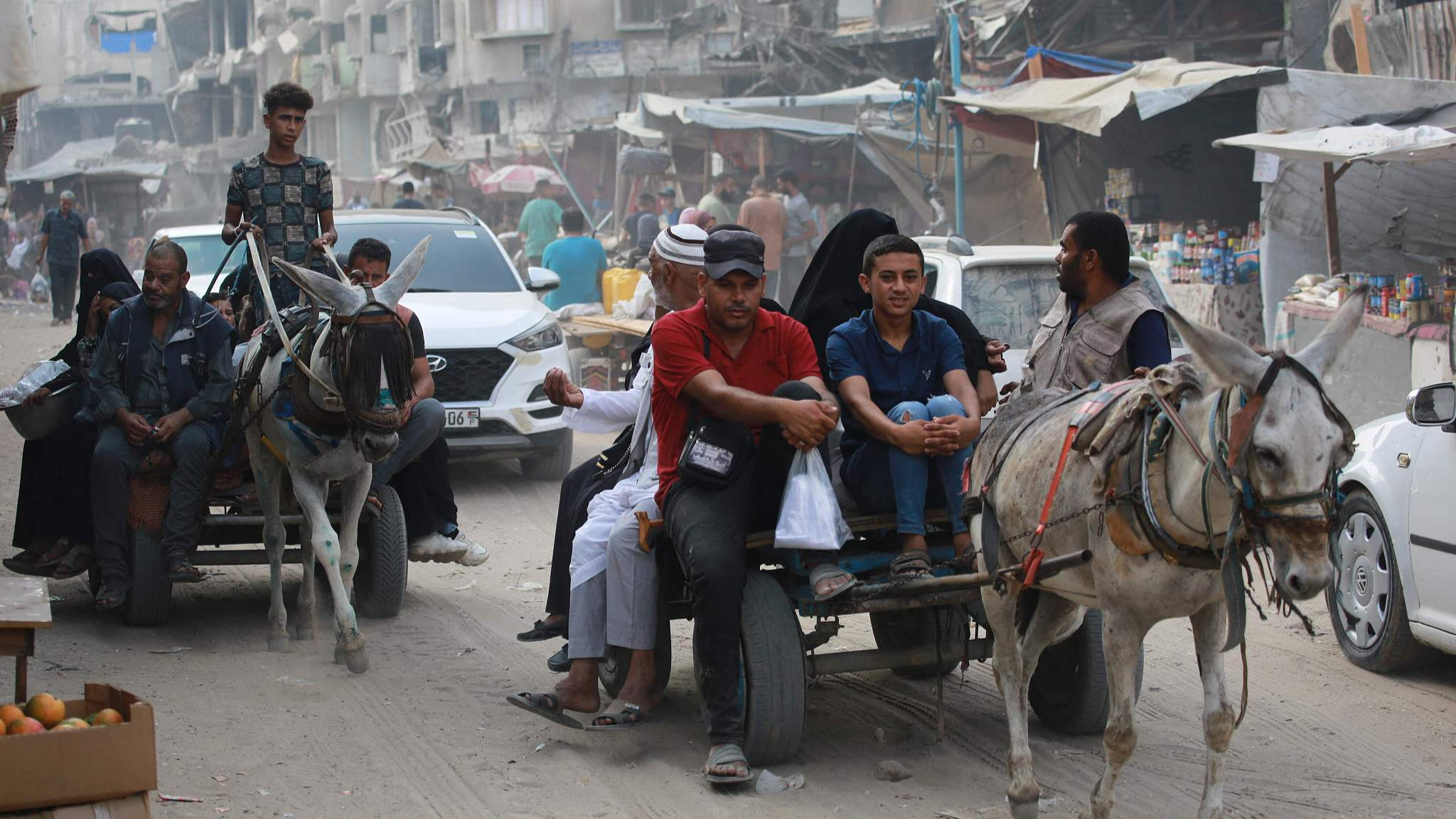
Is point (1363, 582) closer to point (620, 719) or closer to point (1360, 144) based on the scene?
point (620, 719)

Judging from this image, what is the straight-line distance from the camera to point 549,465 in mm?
12008

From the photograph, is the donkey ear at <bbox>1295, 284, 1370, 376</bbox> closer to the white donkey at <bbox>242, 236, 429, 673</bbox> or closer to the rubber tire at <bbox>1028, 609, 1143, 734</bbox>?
the rubber tire at <bbox>1028, 609, 1143, 734</bbox>

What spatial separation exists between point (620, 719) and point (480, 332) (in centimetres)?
570

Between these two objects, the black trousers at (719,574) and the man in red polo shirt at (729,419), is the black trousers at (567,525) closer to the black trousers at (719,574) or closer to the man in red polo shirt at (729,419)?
A: the man in red polo shirt at (729,419)

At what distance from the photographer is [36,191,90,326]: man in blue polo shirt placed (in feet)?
85.6

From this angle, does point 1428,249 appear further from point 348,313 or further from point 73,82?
point 73,82

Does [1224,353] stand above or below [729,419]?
above

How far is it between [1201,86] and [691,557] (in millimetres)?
11287

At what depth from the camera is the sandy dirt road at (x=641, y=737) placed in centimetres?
500

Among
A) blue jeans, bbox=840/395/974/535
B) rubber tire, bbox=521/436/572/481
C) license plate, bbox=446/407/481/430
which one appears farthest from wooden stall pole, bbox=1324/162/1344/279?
blue jeans, bbox=840/395/974/535

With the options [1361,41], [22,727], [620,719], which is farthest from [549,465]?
[1361,41]

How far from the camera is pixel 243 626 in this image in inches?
306

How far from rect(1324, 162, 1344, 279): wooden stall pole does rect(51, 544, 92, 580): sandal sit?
1077 centimetres

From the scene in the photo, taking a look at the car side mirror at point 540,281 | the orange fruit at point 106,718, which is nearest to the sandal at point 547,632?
the orange fruit at point 106,718
